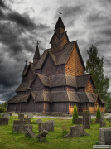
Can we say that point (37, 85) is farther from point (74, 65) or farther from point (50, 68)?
point (74, 65)

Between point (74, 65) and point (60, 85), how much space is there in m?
8.12

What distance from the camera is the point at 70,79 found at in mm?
43688

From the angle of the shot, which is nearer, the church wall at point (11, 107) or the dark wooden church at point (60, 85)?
the dark wooden church at point (60, 85)

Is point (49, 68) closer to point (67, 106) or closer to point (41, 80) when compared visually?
point (41, 80)

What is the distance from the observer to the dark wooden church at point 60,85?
40469 millimetres

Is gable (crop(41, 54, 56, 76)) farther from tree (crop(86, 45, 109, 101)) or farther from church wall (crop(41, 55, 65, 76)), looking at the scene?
tree (crop(86, 45, 109, 101))

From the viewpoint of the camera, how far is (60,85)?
41.6 metres

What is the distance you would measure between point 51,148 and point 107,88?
47191 mm

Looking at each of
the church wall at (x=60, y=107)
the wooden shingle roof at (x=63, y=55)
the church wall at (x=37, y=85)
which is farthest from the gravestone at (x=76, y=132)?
the wooden shingle roof at (x=63, y=55)

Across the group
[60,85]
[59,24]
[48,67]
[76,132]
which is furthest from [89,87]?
[76,132]

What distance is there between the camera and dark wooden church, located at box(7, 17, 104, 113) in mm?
40469

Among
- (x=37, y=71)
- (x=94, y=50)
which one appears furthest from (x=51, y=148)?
(x=94, y=50)

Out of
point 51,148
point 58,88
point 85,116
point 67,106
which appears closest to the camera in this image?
point 51,148

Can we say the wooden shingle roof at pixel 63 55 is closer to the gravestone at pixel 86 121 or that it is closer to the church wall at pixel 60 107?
the church wall at pixel 60 107
